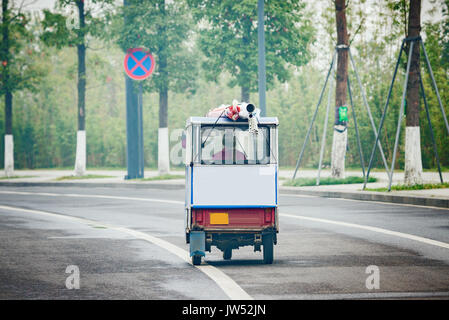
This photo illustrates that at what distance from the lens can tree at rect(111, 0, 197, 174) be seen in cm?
3556

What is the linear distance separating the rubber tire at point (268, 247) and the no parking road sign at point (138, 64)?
23109 millimetres

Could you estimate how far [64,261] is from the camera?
37.3ft

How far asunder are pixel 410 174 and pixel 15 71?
24.1m

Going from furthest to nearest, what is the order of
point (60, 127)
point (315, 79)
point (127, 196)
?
point (60, 127) → point (315, 79) → point (127, 196)

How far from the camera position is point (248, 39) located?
3500cm

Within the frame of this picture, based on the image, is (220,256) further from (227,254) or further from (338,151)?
(338,151)

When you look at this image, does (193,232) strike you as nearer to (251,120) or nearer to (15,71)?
(251,120)

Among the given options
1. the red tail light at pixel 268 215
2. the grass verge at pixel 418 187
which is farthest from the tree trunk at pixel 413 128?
the red tail light at pixel 268 215

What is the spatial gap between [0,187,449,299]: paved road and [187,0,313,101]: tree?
14.9 m

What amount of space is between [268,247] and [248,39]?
2490 centimetres

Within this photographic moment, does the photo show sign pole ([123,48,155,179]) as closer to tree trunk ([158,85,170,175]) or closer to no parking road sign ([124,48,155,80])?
no parking road sign ([124,48,155,80])

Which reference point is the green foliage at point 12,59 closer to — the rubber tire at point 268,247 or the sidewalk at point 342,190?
the sidewalk at point 342,190

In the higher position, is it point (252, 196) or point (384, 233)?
point (252, 196)
